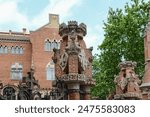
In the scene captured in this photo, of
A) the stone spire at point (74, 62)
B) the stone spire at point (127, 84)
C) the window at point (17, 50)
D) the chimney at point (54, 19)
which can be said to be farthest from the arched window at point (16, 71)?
the stone spire at point (74, 62)

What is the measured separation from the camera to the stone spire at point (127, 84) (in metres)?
18.2

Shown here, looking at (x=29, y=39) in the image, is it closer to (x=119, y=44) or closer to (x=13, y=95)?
(x=119, y=44)

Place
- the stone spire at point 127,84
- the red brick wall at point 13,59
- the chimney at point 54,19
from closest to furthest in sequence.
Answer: the stone spire at point 127,84 < the red brick wall at point 13,59 < the chimney at point 54,19

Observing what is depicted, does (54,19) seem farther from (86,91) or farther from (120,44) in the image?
(86,91)

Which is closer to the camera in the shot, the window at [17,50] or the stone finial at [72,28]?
the stone finial at [72,28]

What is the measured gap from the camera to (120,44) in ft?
155

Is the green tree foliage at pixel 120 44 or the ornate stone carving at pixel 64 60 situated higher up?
the green tree foliage at pixel 120 44

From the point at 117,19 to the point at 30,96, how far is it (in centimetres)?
3637

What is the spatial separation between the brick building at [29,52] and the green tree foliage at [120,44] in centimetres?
1644

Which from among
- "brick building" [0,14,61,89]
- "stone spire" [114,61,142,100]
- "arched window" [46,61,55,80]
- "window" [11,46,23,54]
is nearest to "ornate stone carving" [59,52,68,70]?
"stone spire" [114,61,142,100]

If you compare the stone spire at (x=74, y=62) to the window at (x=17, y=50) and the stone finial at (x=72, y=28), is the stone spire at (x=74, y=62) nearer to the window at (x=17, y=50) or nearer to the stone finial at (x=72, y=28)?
the stone finial at (x=72, y=28)

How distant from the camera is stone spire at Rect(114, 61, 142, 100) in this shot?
18219 mm

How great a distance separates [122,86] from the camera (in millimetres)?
19688

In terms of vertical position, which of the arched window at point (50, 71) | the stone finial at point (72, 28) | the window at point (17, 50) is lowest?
the stone finial at point (72, 28)
